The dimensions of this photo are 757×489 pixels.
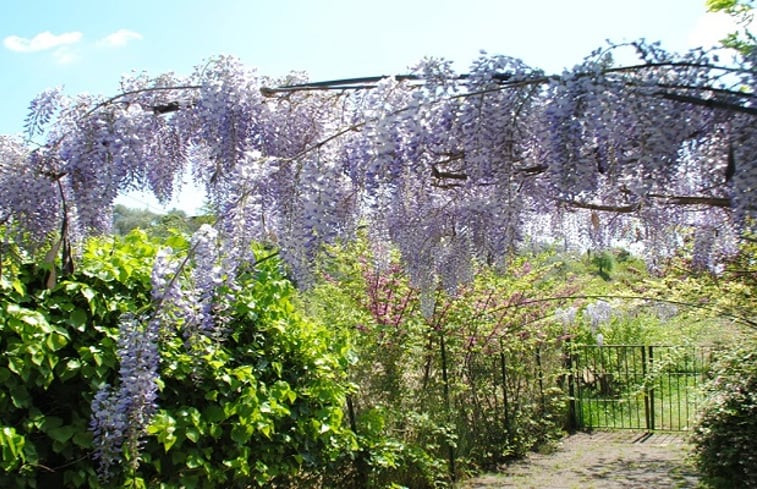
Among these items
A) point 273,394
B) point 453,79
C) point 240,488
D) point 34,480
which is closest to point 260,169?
point 453,79

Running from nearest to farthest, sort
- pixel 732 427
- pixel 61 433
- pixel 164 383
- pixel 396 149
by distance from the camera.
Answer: pixel 396 149
pixel 61 433
pixel 164 383
pixel 732 427

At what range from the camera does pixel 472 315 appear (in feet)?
21.2

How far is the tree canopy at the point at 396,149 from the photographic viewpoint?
166 centimetres

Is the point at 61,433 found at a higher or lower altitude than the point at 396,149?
lower

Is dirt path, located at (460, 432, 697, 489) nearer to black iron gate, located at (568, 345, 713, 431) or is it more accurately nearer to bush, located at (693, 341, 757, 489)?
black iron gate, located at (568, 345, 713, 431)

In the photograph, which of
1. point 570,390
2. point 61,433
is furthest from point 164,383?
point 570,390

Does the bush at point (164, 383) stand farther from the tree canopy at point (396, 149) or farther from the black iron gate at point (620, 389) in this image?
the black iron gate at point (620, 389)

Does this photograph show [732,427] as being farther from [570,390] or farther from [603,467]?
[570,390]

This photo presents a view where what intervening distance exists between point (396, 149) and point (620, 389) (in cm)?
883

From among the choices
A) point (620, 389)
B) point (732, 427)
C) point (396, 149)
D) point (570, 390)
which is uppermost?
point (396, 149)

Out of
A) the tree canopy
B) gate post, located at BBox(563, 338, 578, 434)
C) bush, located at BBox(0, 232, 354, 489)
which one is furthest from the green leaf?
gate post, located at BBox(563, 338, 578, 434)

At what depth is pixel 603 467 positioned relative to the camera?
695cm

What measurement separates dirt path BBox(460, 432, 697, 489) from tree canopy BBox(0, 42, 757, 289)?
444 centimetres

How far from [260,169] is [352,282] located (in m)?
4.18
